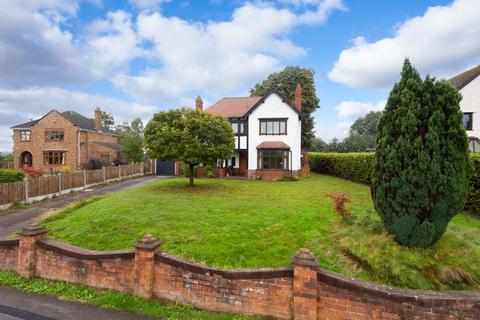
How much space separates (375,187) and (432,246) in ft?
5.98

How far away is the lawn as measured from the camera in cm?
585

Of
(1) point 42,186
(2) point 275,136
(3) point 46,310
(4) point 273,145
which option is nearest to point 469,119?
(2) point 275,136

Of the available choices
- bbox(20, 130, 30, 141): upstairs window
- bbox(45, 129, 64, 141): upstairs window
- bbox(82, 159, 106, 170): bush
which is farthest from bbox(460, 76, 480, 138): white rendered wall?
bbox(20, 130, 30, 141): upstairs window

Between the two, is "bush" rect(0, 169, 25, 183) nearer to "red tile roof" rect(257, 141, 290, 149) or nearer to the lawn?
the lawn

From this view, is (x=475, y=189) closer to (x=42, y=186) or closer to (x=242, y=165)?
(x=242, y=165)

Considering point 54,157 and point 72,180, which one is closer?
point 72,180

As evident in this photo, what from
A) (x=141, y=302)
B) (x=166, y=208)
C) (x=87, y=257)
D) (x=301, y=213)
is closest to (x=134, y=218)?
(x=166, y=208)

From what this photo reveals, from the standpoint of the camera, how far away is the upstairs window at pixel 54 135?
33.2m

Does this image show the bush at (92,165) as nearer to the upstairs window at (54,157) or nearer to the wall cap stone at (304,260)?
the upstairs window at (54,157)

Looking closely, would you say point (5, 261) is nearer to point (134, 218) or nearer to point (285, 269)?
point (134, 218)

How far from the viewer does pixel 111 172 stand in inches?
982

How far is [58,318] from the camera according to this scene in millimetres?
5246

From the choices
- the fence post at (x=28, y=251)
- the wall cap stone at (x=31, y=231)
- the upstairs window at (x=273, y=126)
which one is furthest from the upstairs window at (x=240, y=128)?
the fence post at (x=28, y=251)

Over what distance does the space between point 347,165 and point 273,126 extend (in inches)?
288
